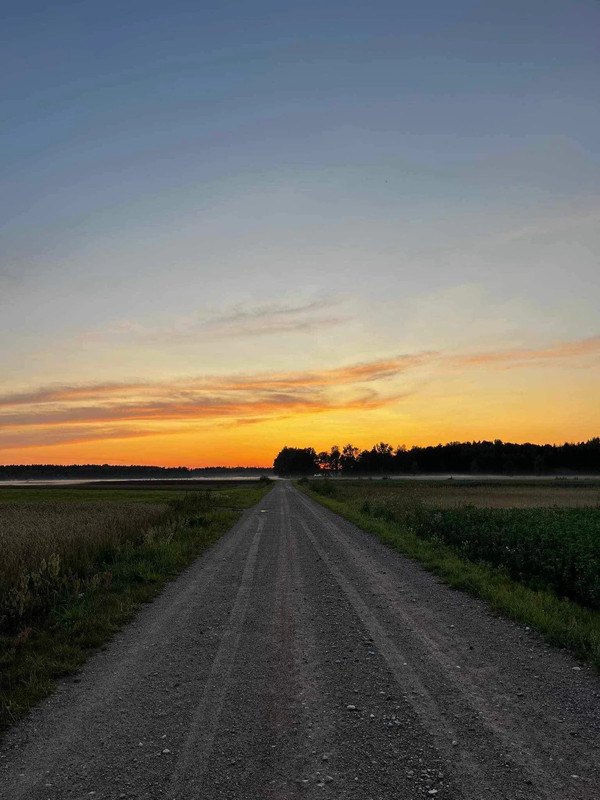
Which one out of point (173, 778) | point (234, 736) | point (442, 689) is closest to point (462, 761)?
point (442, 689)

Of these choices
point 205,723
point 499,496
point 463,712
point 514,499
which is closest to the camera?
point 205,723

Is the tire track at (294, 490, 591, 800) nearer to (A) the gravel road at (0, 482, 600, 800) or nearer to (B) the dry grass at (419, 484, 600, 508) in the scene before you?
(A) the gravel road at (0, 482, 600, 800)

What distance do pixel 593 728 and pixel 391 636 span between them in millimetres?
3996

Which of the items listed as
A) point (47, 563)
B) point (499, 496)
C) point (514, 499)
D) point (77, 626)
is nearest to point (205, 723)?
point (77, 626)

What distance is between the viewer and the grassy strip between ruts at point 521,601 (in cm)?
941

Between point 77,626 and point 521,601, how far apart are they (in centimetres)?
936

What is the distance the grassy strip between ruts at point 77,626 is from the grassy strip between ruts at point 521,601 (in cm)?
806

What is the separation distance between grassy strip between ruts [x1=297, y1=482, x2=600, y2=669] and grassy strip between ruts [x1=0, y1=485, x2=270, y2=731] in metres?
8.06

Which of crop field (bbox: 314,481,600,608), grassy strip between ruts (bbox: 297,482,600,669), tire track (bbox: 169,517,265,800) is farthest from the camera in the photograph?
crop field (bbox: 314,481,600,608)

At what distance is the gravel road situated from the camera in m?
5.30

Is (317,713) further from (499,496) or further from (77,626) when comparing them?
(499,496)

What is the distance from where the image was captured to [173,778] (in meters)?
5.36

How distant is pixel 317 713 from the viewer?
677cm

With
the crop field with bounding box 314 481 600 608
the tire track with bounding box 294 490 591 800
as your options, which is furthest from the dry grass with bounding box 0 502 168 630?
the crop field with bounding box 314 481 600 608
